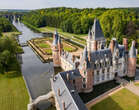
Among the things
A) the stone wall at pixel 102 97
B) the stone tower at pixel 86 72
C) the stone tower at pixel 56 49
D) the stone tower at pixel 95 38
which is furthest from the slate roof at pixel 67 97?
the stone tower at pixel 95 38

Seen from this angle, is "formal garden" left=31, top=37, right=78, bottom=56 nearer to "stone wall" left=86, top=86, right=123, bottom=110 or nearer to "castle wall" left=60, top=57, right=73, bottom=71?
"castle wall" left=60, top=57, right=73, bottom=71

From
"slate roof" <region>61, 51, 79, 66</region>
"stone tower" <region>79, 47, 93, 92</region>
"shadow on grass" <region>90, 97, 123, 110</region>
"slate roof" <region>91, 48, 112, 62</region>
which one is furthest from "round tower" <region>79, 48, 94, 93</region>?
"slate roof" <region>61, 51, 79, 66</region>

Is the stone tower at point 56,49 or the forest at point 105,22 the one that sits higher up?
the forest at point 105,22

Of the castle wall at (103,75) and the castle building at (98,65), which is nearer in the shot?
the castle building at (98,65)

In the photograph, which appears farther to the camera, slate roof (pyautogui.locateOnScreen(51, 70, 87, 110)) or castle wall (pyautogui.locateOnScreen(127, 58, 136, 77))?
castle wall (pyautogui.locateOnScreen(127, 58, 136, 77))

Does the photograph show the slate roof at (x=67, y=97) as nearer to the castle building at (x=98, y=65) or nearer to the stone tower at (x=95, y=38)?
the castle building at (x=98, y=65)

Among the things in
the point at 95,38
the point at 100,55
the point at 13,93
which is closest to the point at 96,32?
the point at 95,38

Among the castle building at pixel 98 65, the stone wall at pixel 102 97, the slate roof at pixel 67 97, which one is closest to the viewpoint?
the slate roof at pixel 67 97

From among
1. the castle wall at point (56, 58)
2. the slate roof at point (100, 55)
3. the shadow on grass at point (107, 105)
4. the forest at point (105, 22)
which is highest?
the forest at point (105, 22)
